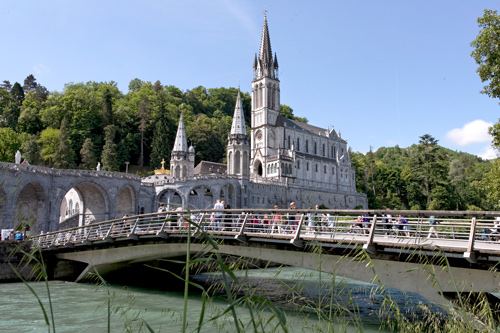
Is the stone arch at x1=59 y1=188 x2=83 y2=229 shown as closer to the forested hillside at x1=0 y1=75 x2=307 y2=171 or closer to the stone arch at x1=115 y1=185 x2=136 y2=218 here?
the stone arch at x1=115 y1=185 x2=136 y2=218

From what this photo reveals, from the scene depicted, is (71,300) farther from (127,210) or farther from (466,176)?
(466,176)

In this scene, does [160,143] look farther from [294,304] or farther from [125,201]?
[294,304]

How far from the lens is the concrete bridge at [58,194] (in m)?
30.0

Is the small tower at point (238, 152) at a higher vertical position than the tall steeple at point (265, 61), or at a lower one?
lower

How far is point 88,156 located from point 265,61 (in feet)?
109

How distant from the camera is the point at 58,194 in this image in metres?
34.3

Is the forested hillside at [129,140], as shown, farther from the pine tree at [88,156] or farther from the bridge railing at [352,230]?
the bridge railing at [352,230]

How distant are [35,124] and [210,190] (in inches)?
1350

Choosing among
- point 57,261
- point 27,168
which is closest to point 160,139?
point 27,168

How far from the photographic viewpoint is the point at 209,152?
75625 millimetres

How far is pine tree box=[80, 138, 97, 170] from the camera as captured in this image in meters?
58.1

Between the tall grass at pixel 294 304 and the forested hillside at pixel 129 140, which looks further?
the forested hillside at pixel 129 140

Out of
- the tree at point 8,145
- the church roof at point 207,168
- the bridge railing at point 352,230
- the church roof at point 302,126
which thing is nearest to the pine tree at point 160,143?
the church roof at point 207,168

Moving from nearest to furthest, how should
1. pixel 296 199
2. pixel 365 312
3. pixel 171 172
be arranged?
pixel 365 312 < pixel 171 172 < pixel 296 199
